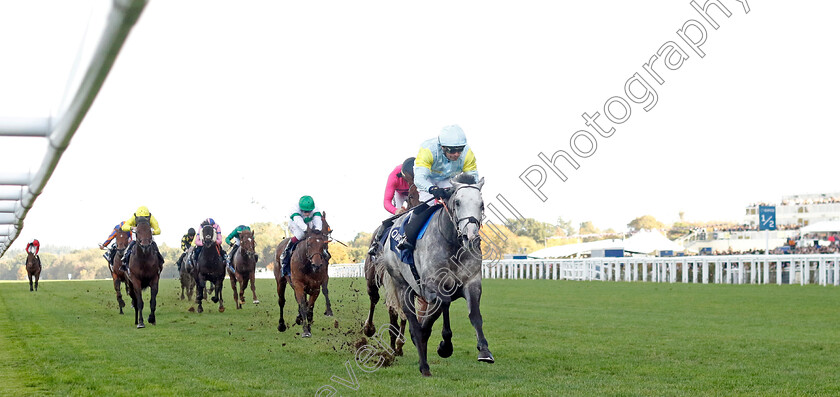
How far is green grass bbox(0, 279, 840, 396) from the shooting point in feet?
25.0

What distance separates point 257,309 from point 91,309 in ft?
13.3

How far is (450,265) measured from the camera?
26.0 ft

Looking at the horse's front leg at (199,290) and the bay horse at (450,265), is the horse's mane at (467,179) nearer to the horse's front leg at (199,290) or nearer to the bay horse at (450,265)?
the bay horse at (450,265)

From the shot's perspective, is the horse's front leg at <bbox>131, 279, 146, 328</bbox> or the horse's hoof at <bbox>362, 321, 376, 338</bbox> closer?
the horse's hoof at <bbox>362, 321, 376, 338</bbox>

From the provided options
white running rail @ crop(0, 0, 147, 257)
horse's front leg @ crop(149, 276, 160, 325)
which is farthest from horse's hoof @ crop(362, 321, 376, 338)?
horse's front leg @ crop(149, 276, 160, 325)

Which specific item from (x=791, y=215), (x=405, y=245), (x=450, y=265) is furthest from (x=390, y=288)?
(x=791, y=215)

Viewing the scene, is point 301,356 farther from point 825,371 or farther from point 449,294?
point 825,371

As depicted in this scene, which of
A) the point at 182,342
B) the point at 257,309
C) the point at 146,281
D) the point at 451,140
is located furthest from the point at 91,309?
the point at 451,140

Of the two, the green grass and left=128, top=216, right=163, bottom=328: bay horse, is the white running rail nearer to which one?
the green grass

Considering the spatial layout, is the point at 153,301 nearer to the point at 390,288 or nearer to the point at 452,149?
the point at 390,288

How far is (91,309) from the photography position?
2012 cm

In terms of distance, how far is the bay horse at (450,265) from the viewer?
741cm

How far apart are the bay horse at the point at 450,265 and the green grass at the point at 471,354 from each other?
47 cm

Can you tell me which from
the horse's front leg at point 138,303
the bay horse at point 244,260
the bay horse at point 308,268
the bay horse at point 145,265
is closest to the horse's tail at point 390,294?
the bay horse at point 308,268
